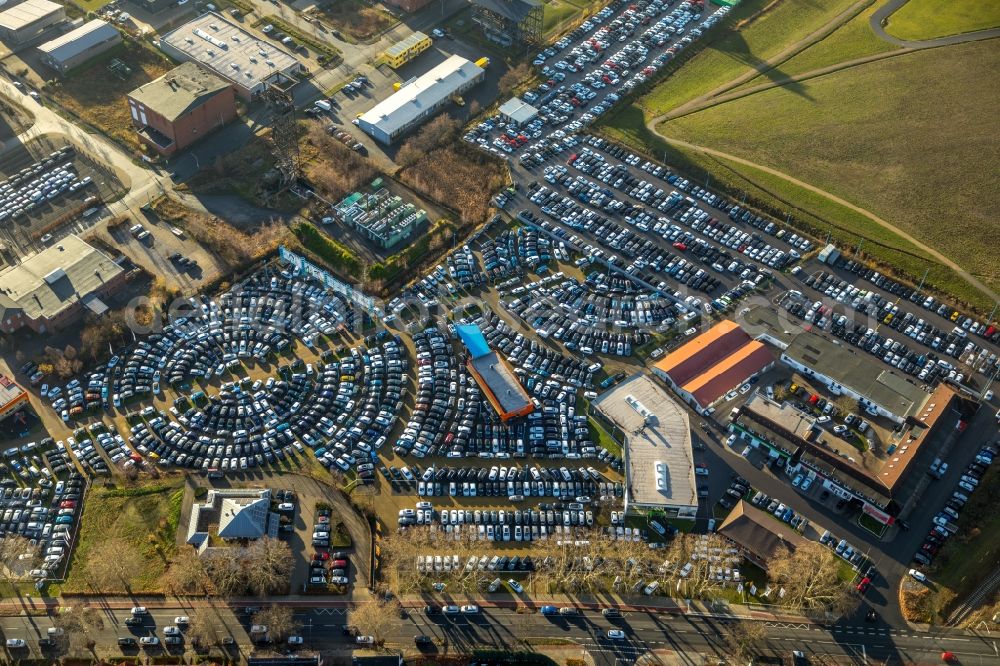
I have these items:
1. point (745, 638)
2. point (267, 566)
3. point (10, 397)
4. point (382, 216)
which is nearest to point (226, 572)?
point (267, 566)

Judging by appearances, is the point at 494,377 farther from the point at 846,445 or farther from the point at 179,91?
the point at 179,91

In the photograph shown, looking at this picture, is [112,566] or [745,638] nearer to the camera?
[745,638]

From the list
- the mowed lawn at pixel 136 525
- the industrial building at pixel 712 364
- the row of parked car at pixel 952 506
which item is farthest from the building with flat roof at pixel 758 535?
the mowed lawn at pixel 136 525

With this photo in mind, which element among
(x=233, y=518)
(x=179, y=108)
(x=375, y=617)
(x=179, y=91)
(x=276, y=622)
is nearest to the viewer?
(x=276, y=622)

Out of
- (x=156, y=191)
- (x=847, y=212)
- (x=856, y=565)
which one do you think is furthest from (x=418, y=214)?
(x=856, y=565)

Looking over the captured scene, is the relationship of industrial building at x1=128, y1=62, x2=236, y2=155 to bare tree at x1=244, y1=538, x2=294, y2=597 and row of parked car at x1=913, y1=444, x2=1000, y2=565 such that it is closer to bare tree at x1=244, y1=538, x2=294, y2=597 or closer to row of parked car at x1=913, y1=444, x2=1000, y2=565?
bare tree at x1=244, y1=538, x2=294, y2=597
